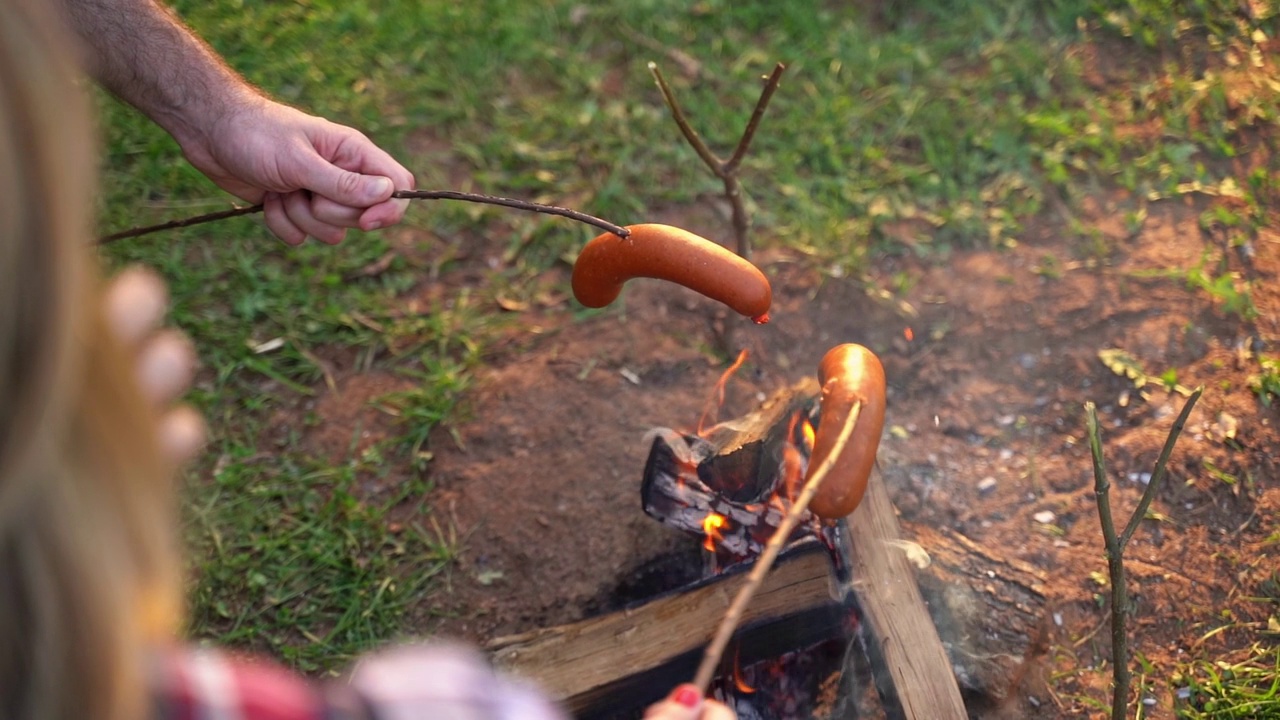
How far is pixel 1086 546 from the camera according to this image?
8.70 feet

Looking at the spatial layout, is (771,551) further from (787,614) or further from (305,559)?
(305,559)

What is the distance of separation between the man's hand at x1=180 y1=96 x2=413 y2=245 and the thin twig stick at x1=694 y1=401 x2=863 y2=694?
1.32 meters

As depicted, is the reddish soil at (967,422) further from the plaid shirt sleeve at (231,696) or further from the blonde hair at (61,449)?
the blonde hair at (61,449)

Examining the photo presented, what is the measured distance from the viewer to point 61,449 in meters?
0.88

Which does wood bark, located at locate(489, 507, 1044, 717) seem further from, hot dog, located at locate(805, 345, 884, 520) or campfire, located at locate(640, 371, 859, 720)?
hot dog, located at locate(805, 345, 884, 520)

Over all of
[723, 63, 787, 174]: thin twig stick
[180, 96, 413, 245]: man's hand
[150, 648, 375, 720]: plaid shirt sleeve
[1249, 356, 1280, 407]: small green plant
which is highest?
[723, 63, 787, 174]: thin twig stick

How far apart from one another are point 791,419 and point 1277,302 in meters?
2.05

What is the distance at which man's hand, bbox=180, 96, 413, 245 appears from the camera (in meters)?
2.25

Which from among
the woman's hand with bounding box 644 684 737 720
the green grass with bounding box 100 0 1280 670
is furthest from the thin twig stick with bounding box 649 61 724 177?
the woman's hand with bounding box 644 684 737 720

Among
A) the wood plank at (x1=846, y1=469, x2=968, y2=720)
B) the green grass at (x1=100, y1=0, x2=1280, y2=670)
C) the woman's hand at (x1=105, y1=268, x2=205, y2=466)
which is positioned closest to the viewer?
the woman's hand at (x1=105, y1=268, x2=205, y2=466)

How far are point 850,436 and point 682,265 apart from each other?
53 cm

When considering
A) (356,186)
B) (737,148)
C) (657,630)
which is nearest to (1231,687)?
(657,630)

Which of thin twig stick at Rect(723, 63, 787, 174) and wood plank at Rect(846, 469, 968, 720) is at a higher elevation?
thin twig stick at Rect(723, 63, 787, 174)

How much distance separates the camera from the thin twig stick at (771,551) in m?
1.38
